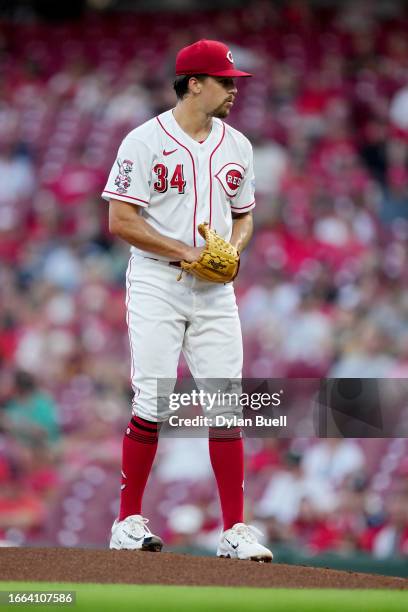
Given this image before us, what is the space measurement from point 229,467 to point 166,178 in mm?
1117

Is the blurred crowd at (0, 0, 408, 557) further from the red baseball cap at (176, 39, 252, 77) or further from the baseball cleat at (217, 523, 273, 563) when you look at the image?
the red baseball cap at (176, 39, 252, 77)

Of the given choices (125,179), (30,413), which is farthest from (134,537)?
(30,413)

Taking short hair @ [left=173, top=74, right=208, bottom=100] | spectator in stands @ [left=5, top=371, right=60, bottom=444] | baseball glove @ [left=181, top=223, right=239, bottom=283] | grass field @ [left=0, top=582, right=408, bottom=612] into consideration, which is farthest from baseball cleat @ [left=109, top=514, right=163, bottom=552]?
spectator in stands @ [left=5, top=371, right=60, bottom=444]

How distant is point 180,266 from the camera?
4.51m

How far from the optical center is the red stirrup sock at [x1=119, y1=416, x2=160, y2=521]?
14.9 ft

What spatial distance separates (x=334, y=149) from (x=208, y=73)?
224 inches

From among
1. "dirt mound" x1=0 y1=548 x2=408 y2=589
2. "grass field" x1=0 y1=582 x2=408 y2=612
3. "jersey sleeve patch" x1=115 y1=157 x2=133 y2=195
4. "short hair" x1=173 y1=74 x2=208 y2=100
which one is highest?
"short hair" x1=173 y1=74 x2=208 y2=100

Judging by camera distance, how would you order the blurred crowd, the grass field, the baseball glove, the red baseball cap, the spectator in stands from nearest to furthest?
the grass field < the baseball glove < the red baseball cap < the blurred crowd < the spectator in stands

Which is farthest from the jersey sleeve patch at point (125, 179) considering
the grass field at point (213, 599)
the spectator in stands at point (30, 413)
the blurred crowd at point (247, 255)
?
the spectator in stands at point (30, 413)

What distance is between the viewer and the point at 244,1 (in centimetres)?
1311

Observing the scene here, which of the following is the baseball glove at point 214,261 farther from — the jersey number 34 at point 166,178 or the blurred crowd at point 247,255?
the blurred crowd at point 247,255

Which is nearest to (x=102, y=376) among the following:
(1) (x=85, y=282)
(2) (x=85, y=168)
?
(1) (x=85, y=282)

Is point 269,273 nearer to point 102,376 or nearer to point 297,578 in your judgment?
point 102,376

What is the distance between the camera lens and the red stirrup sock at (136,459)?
4551mm
